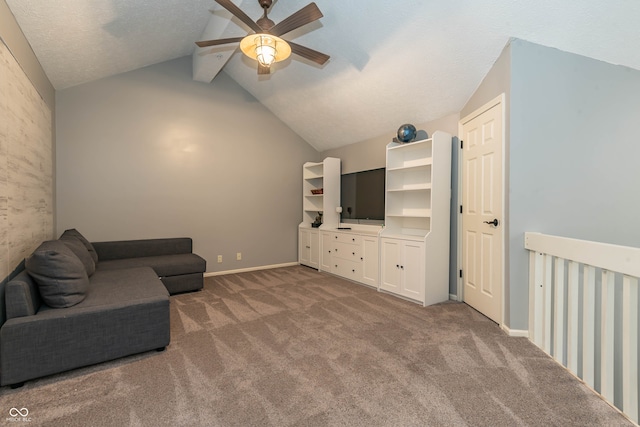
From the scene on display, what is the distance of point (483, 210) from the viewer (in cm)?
289

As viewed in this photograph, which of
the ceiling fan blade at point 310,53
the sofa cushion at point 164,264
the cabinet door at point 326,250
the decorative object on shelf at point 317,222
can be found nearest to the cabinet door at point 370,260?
the cabinet door at point 326,250

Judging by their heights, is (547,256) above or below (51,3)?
below

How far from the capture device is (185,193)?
4336 mm

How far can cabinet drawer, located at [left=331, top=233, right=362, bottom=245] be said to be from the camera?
410cm

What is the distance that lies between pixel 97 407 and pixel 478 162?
348cm

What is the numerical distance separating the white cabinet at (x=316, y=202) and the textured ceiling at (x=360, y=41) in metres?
0.85

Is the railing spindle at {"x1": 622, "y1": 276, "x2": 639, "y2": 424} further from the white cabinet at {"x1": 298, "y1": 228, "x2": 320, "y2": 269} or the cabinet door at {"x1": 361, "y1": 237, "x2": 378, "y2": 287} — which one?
the white cabinet at {"x1": 298, "y1": 228, "x2": 320, "y2": 269}

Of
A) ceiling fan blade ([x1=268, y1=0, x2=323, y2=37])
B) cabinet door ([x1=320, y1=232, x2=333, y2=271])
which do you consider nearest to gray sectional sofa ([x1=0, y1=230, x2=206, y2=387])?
ceiling fan blade ([x1=268, y1=0, x2=323, y2=37])

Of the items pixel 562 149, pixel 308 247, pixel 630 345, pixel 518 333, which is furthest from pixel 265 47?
pixel 308 247

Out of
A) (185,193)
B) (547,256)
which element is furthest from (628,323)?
(185,193)

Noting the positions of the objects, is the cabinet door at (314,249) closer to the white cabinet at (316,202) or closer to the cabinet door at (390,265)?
the white cabinet at (316,202)

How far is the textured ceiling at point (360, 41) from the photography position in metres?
2.25

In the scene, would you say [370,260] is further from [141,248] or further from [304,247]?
[141,248]

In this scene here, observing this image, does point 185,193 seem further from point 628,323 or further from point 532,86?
point 628,323
